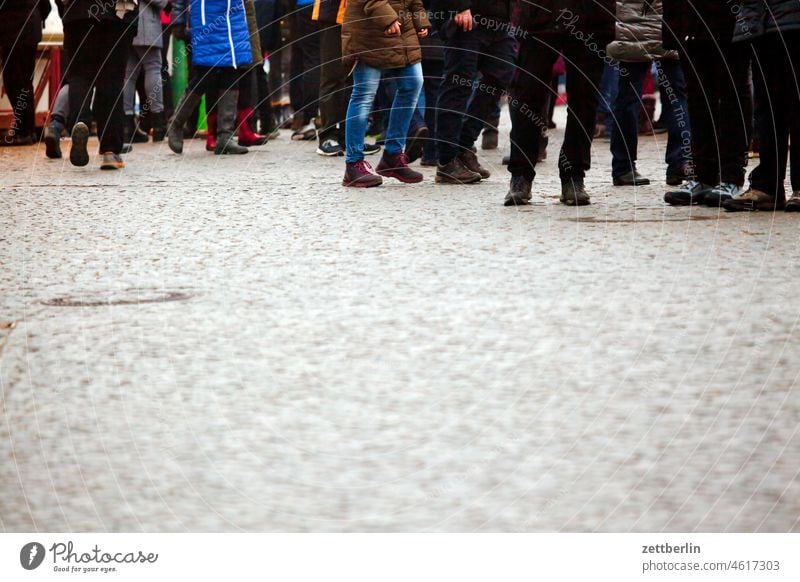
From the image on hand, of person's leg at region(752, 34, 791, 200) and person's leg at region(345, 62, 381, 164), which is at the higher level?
person's leg at region(752, 34, 791, 200)

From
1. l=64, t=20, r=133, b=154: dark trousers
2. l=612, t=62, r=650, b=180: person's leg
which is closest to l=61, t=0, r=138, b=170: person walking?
l=64, t=20, r=133, b=154: dark trousers

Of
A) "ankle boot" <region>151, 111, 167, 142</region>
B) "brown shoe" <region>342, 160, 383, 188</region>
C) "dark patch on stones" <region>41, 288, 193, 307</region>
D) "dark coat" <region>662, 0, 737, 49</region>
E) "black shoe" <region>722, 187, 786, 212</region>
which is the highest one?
"dark coat" <region>662, 0, 737, 49</region>

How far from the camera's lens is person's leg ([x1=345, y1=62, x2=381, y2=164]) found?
8.41 metres

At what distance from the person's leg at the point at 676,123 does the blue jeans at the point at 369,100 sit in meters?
1.40

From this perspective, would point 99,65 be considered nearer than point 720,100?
No

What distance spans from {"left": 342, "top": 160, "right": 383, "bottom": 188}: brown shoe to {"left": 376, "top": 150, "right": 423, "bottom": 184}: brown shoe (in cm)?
10

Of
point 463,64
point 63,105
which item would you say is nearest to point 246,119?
point 63,105

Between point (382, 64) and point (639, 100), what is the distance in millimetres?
1486

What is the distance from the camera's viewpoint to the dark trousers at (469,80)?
8.34 metres

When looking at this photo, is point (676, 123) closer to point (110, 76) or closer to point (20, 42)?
point (110, 76)

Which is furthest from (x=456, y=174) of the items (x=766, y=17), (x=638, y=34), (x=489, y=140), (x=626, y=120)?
(x=489, y=140)

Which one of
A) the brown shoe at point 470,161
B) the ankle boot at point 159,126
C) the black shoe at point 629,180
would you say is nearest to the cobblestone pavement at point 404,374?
the black shoe at point 629,180

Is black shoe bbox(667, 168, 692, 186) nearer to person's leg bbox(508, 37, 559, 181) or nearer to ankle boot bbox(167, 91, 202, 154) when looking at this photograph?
person's leg bbox(508, 37, 559, 181)

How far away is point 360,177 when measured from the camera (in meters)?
8.37
